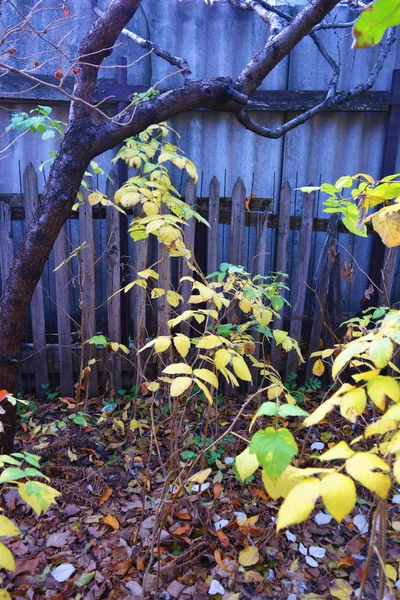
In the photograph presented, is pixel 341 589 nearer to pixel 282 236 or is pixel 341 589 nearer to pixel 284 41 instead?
pixel 282 236

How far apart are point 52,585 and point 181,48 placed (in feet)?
12.2

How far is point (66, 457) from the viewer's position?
8.36 ft

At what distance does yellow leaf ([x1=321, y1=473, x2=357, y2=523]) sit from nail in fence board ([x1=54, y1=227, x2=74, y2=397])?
2.66m

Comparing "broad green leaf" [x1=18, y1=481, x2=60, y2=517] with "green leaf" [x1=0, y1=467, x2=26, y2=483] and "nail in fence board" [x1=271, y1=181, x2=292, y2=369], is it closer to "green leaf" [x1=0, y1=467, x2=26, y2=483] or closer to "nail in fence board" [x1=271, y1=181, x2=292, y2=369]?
"green leaf" [x1=0, y1=467, x2=26, y2=483]

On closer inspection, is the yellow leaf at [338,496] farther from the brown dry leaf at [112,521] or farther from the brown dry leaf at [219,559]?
the brown dry leaf at [112,521]

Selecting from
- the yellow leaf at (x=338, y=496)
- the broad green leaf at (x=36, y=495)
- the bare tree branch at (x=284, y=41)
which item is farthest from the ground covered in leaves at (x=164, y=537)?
the bare tree branch at (x=284, y=41)

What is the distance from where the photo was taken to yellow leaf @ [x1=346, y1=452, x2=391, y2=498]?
771 millimetres

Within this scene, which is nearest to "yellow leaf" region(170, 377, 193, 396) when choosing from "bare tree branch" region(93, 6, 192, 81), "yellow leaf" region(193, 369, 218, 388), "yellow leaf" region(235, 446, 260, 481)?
"yellow leaf" region(193, 369, 218, 388)

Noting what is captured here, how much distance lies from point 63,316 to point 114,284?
426mm

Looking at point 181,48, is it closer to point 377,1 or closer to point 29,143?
point 29,143

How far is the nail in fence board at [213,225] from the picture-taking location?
3.16 metres

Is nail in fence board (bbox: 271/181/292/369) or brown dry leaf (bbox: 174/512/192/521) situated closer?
brown dry leaf (bbox: 174/512/192/521)

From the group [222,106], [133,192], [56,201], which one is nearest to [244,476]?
[133,192]

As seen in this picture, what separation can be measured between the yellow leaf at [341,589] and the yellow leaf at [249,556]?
0.99ft
